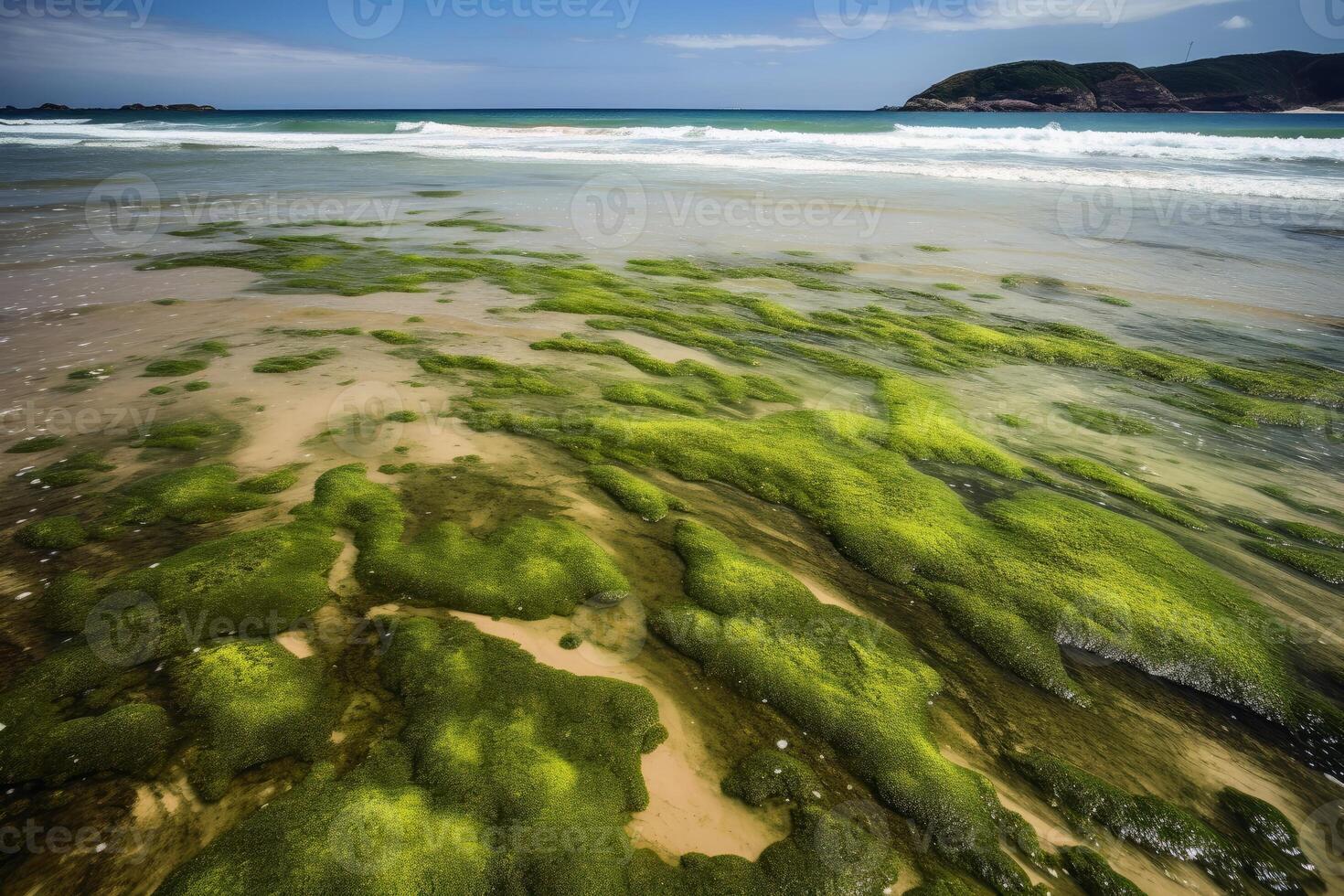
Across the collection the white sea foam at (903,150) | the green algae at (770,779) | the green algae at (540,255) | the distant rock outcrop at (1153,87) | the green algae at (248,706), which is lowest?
the green algae at (770,779)

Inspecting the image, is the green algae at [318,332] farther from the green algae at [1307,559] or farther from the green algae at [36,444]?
the green algae at [1307,559]

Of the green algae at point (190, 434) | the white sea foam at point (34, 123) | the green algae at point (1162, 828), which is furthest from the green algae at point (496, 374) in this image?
the white sea foam at point (34, 123)

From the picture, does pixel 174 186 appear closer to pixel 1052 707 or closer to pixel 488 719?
pixel 488 719

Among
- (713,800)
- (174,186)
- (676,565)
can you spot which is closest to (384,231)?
(174,186)

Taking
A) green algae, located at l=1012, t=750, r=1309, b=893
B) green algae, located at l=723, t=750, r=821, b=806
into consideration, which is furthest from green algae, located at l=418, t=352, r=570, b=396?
green algae, located at l=1012, t=750, r=1309, b=893

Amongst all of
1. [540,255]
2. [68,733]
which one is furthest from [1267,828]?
[540,255]

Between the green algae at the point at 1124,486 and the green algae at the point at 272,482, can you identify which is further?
the green algae at the point at 1124,486
